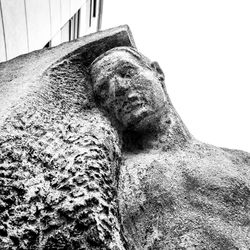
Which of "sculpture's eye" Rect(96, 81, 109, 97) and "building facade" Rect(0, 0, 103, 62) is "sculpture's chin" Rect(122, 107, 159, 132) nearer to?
"sculpture's eye" Rect(96, 81, 109, 97)

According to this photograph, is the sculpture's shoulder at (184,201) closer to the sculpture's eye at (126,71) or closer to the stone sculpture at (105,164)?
the stone sculpture at (105,164)

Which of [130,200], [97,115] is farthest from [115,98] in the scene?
[130,200]

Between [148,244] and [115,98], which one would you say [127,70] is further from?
[148,244]

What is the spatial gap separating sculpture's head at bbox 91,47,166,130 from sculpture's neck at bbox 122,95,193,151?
0.09 m

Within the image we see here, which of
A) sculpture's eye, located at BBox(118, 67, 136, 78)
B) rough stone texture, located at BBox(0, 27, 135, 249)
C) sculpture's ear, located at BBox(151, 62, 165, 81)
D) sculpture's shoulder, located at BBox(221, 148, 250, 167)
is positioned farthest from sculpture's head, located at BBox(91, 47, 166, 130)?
sculpture's shoulder, located at BBox(221, 148, 250, 167)

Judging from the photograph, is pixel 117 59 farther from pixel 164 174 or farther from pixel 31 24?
pixel 31 24

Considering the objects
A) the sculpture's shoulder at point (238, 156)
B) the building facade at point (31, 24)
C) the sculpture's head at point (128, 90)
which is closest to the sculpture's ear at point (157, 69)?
the sculpture's head at point (128, 90)

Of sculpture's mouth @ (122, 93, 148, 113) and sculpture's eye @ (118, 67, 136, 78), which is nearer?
sculpture's mouth @ (122, 93, 148, 113)

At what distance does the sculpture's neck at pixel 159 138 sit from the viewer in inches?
82.2

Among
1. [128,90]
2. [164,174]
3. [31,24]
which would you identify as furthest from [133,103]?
[31,24]

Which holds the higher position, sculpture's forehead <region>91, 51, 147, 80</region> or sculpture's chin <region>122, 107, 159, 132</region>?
sculpture's forehead <region>91, 51, 147, 80</region>

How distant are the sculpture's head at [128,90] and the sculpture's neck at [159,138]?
9cm

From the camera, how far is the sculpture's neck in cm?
209

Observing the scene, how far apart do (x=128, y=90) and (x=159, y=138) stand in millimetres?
396
